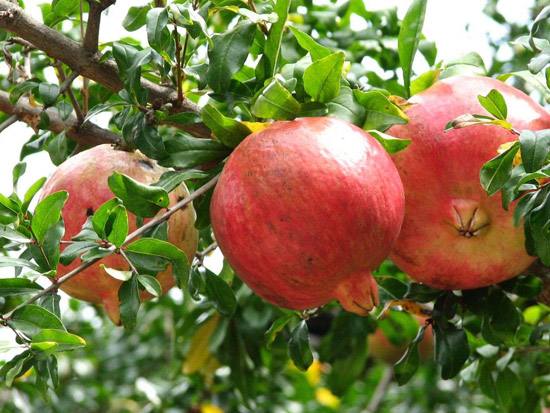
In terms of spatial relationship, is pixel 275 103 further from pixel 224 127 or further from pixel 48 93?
pixel 48 93

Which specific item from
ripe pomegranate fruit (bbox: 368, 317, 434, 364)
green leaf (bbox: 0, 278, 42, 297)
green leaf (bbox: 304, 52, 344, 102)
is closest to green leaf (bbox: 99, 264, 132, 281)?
green leaf (bbox: 0, 278, 42, 297)

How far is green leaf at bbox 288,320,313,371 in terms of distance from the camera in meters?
1.67

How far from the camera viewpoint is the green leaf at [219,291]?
1574mm

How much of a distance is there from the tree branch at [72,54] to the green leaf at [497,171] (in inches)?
19.2

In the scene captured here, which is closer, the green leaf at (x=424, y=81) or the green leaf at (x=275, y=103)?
the green leaf at (x=275, y=103)

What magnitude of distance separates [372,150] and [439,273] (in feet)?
0.96

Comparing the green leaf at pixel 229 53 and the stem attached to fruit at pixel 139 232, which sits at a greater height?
the green leaf at pixel 229 53

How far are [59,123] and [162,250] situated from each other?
19.5 inches

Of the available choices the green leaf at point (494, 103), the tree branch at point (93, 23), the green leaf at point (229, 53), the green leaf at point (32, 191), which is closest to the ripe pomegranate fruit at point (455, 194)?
the green leaf at point (494, 103)

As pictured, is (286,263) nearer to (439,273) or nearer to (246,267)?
(246,267)

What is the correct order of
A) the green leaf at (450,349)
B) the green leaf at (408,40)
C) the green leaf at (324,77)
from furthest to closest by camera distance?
the green leaf at (450,349) → the green leaf at (408,40) → the green leaf at (324,77)

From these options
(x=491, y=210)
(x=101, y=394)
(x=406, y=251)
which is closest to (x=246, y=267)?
(x=406, y=251)

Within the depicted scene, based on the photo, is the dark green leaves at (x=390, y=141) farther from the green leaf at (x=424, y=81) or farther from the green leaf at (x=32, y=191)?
the green leaf at (x=32, y=191)

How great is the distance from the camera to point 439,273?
1.43m
